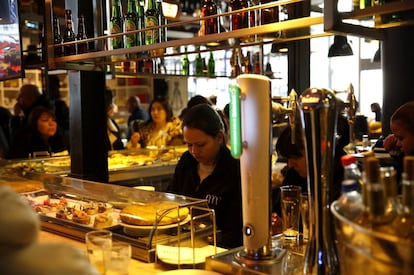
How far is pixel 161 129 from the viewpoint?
504 centimetres

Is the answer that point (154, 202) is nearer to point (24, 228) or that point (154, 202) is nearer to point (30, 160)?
point (24, 228)

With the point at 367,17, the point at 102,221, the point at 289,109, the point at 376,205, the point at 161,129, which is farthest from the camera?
the point at 161,129

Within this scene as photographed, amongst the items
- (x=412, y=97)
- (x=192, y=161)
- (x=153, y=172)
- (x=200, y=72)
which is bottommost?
(x=153, y=172)

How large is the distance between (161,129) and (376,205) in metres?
4.22

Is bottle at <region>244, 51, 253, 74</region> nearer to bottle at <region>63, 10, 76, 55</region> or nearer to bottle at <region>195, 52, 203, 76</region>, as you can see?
bottle at <region>195, 52, 203, 76</region>

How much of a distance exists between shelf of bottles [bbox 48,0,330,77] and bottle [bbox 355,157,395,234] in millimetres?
635

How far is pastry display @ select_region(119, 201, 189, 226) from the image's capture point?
1670 millimetres

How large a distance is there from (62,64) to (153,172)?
63.0 inches

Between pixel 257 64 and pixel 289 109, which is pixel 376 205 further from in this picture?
pixel 257 64

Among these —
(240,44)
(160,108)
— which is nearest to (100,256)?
(240,44)

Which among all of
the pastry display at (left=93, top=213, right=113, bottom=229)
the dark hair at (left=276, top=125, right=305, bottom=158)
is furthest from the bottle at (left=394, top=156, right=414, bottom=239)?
the dark hair at (left=276, top=125, right=305, bottom=158)

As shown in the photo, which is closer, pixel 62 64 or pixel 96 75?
pixel 62 64

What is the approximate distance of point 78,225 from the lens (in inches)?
74.5

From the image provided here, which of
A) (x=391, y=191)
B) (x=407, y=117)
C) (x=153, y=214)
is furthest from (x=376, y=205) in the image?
(x=407, y=117)
